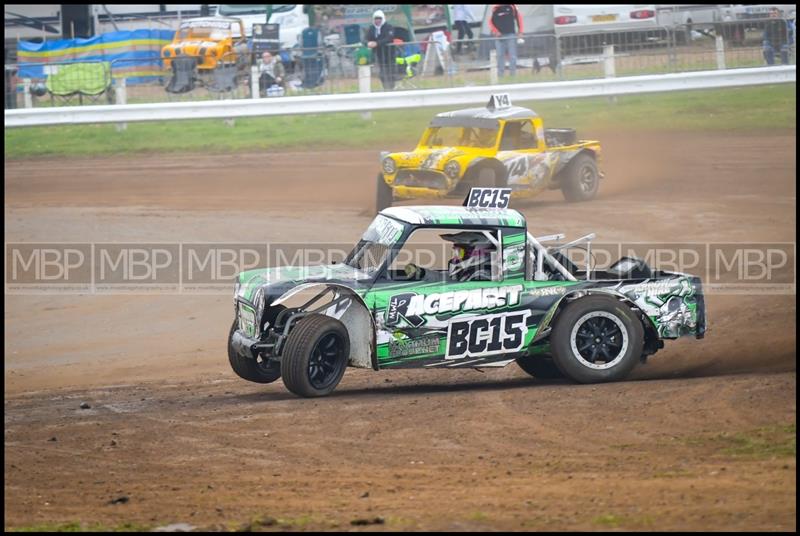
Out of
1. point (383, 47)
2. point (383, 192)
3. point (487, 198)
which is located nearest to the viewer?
point (487, 198)

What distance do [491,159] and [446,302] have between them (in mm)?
8724

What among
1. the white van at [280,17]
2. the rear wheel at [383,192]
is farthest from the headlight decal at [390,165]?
the white van at [280,17]

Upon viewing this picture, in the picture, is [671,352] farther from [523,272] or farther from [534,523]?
[534,523]

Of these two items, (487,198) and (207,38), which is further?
(207,38)

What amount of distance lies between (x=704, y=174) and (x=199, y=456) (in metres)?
15.1

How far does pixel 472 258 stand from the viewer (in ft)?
32.0

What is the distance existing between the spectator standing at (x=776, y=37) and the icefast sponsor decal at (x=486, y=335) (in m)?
15.7

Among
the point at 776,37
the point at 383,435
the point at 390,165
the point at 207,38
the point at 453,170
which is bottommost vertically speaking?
the point at 383,435

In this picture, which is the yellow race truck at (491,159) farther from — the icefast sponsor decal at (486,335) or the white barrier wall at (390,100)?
the icefast sponsor decal at (486,335)

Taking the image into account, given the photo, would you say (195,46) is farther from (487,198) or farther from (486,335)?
(486,335)

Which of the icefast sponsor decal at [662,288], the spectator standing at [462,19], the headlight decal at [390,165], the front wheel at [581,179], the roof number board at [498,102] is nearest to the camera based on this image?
the icefast sponsor decal at [662,288]

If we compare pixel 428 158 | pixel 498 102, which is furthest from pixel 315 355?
pixel 498 102

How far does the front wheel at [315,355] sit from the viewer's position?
9.07m

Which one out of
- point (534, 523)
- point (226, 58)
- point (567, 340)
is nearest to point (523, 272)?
point (567, 340)
